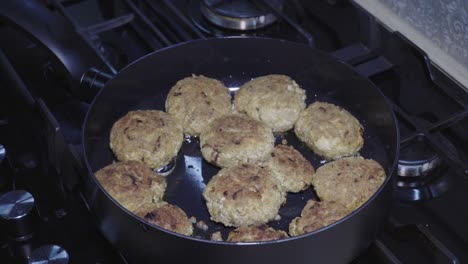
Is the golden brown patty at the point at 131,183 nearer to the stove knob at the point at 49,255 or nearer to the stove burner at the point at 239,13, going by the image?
the stove knob at the point at 49,255

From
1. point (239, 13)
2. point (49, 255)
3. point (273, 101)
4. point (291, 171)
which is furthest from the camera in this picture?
point (239, 13)

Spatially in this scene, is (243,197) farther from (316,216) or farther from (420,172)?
(420,172)

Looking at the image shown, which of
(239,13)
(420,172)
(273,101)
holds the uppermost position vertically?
(239,13)

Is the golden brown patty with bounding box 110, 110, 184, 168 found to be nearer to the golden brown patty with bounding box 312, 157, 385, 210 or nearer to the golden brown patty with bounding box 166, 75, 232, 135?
the golden brown patty with bounding box 166, 75, 232, 135

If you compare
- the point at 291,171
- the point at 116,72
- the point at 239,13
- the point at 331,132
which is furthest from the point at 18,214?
the point at 239,13

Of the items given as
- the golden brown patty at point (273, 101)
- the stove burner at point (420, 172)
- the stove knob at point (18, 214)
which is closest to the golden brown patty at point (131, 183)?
the stove knob at point (18, 214)

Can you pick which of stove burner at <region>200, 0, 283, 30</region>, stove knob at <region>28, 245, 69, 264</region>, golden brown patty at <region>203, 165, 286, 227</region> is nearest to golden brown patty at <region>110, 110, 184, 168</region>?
golden brown patty at <region>203, 165, 286, 227</region>

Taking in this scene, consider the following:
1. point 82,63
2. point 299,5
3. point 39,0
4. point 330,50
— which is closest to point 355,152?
point 330,50
